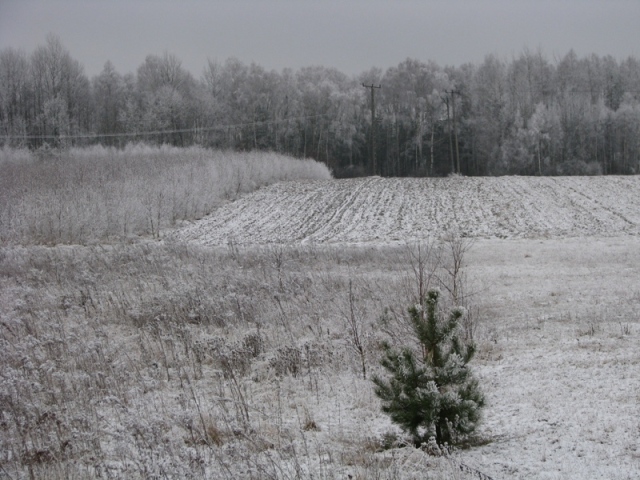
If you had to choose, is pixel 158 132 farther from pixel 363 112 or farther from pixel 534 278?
pixel 534 278

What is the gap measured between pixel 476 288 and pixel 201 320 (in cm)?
622

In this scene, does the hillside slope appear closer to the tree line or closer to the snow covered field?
the snow covered field

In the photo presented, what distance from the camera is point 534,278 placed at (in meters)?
13.5

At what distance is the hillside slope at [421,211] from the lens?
76.7ft

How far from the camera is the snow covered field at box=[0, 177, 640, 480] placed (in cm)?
435

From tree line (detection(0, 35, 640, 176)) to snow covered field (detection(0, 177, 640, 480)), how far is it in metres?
45.8

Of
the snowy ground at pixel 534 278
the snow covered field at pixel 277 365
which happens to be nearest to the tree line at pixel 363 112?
the snowy ground at pixel 534 278

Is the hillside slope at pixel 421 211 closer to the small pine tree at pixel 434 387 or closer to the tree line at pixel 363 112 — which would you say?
the small pine tree at pixel 434 387

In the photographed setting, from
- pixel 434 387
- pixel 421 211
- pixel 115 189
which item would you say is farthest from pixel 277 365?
pixel 421 211

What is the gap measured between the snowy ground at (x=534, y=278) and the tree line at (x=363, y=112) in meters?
26.0

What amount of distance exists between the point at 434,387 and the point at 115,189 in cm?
2388

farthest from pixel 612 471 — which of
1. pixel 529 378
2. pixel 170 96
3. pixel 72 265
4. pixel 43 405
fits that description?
pixel 170 96

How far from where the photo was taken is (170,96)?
6253cm

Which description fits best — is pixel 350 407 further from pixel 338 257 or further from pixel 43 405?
pixel 338 257
